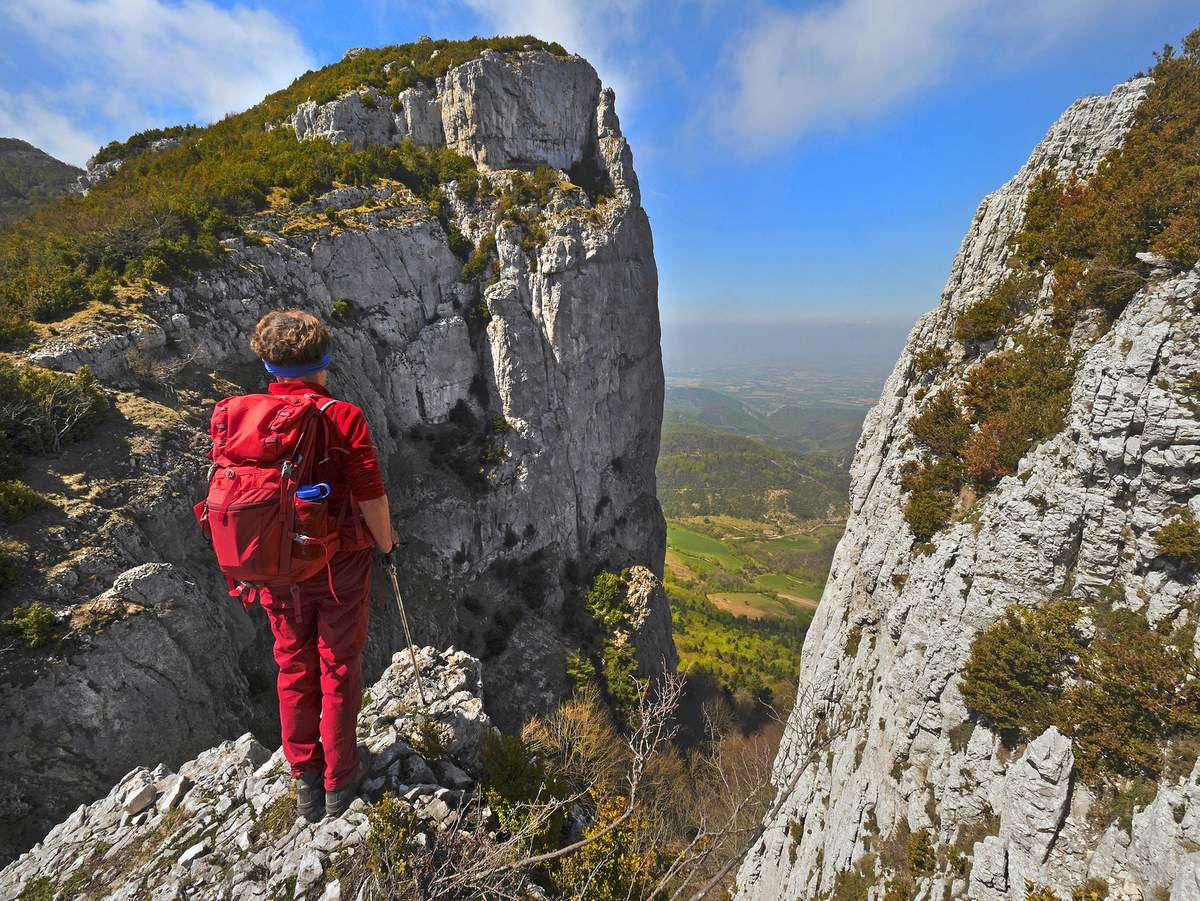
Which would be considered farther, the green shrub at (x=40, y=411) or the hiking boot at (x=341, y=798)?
the green shrub at (x=40, y=411)

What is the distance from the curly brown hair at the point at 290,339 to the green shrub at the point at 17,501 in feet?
40.7

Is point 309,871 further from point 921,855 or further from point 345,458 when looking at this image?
point 921,855

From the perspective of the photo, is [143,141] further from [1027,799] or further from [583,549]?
[1027,799]

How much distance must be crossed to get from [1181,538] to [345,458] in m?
12.1

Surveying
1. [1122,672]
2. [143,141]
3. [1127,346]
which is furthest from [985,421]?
[143,141]

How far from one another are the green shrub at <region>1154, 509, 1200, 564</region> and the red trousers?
1188 cm

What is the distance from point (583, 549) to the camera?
98.8 feet

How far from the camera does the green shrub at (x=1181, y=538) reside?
7.10 metres

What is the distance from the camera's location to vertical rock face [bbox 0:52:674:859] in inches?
404

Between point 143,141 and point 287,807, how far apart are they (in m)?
43.0

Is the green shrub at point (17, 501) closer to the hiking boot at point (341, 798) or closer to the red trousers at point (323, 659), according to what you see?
the red trousers at point (323, 659)

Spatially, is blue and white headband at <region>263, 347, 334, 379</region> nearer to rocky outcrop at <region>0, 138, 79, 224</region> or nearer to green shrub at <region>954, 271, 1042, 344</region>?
green shrub at <region>954, 271, 1042, 344</region>

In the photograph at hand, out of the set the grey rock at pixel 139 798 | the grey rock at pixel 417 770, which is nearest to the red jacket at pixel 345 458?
the grey rock at pixel 417 770

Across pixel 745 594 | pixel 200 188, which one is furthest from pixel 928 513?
pixel 745 594
